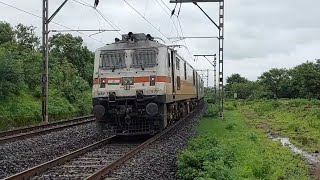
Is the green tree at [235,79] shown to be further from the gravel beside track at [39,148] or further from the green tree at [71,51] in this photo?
the gravel beside track at [39,148]

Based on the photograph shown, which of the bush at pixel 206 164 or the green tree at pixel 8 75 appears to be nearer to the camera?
the bush at pixel 206 164

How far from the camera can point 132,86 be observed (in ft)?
53.3

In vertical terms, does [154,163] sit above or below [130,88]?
below

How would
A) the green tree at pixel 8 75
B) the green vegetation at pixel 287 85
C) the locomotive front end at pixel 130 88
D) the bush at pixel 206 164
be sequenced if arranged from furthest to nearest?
the green vegetation at pixel 287 85, the green tree at pixel 8 75, the locomotive front end at pixel 130 88, the bush at pixel 206 164

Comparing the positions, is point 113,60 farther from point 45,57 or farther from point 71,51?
point 71,51

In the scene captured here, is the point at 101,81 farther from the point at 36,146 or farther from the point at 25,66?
the point at 25,66

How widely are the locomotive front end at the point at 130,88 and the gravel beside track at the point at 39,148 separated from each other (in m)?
1.33

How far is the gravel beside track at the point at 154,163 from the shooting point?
10.2 metres

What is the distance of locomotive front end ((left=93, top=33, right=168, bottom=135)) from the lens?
16156 mm

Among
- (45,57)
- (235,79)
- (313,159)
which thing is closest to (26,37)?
(45,57)

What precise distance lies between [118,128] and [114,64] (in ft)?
7.79

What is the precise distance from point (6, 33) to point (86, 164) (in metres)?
30.0

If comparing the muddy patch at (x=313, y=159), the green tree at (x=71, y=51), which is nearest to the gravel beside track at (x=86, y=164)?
the muddy patch at (x=313, y=159)

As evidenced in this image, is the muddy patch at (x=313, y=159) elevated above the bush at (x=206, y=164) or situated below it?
below
